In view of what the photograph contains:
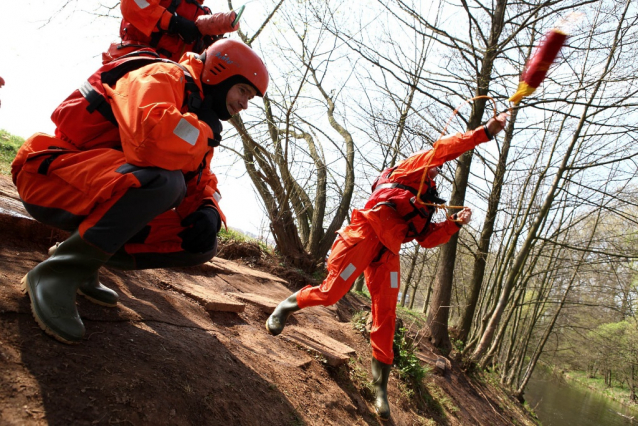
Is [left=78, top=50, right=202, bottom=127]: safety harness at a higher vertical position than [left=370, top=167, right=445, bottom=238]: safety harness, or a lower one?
lower

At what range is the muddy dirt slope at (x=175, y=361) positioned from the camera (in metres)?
1.48

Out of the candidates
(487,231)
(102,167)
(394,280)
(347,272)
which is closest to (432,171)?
(394,280)

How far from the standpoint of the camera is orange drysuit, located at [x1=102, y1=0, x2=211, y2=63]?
9.01ft

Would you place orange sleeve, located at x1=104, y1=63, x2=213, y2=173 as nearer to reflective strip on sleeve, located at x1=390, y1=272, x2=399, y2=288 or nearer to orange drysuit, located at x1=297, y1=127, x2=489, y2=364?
orange drysuit, located at x1=297, y1=127, x2=489, y2=364

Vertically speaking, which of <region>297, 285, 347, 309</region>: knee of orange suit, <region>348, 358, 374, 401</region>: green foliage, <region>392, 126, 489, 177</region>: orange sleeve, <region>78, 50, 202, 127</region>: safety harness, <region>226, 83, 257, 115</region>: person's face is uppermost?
<region>392, 126, 489, 177</region>: orange sleeve

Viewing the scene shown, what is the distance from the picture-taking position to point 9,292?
183 centimetres

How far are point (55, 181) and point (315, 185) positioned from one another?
6.45 meters

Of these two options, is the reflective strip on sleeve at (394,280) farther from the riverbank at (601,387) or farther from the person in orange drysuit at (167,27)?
the riverbank at (601,387)

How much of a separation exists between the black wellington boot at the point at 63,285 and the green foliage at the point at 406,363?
3.75 m

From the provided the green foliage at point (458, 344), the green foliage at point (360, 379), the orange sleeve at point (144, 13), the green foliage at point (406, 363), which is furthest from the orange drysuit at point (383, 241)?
the green foliage at point (458, 344)

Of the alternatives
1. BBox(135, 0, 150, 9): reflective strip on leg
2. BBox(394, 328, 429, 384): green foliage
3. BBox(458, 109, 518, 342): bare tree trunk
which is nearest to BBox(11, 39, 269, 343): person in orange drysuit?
BBox(135, 0, 150, 9): reflective strip on leg

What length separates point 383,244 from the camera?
12.1ft

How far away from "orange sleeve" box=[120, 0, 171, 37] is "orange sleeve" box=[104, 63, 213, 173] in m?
1.18

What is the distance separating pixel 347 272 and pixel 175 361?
5.93 feet
